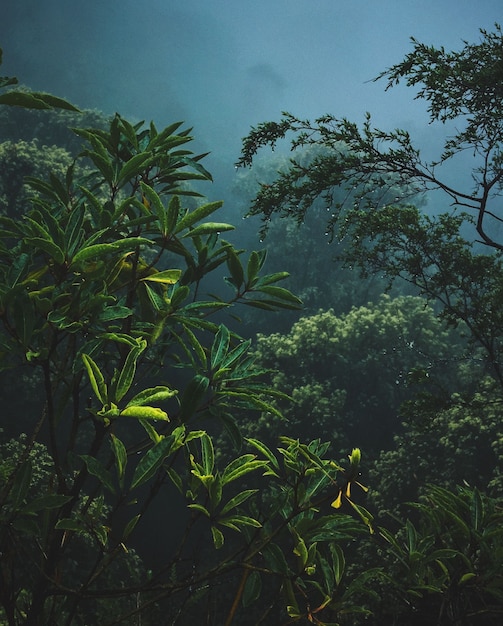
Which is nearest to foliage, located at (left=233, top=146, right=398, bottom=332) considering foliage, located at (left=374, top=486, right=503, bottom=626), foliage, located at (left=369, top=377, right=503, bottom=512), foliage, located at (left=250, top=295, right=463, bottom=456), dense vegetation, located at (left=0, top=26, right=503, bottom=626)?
foliage, located at (left=250, top=295, right=463, bottom=456)

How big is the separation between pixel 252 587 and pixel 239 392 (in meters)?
0.50

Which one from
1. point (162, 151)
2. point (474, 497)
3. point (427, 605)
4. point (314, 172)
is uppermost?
point (314, 172)

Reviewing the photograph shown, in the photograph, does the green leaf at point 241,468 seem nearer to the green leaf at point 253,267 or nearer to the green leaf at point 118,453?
the green leaf at point 118,453

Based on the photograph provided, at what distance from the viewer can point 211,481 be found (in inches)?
45.8

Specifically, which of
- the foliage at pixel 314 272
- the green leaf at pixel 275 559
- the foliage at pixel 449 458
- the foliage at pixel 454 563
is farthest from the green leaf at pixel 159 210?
the foliage at pixel 314 272

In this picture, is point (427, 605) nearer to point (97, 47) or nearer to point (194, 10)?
point (97, 47)

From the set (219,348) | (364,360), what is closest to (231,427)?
(219,348)

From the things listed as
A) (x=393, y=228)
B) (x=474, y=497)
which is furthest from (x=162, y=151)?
(x=393, y=228)

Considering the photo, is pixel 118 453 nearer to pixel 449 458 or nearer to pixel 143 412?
pixel 143 412

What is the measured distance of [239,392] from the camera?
48.7 inches

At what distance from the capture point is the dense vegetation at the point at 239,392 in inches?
43.6

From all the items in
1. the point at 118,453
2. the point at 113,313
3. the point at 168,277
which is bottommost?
the point at 118,453

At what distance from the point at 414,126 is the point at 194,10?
5761 centimetres

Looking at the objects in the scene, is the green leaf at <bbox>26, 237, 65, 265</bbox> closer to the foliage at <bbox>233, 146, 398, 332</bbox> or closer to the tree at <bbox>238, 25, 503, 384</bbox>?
the tree at <bbox>238, 25, 503, 384</bbox>
